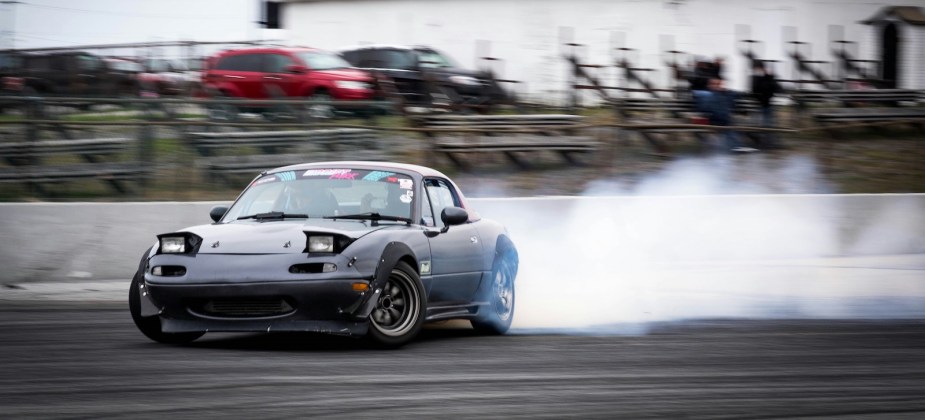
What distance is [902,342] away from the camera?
343 inches

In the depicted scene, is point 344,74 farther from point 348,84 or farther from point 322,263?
point 322,263

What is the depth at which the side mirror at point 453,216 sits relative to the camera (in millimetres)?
8656

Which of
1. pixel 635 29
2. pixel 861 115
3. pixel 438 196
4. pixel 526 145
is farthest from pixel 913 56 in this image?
pixel 438 196

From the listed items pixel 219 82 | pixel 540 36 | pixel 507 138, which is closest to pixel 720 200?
pixel 507 138

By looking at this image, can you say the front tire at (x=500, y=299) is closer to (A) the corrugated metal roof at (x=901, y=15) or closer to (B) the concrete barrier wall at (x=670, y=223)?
(B) the concrete barrier wall at (x=670, y=223)

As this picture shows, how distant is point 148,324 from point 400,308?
157 centimetres

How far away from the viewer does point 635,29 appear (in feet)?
104

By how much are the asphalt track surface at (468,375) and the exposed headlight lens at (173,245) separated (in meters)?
0.59

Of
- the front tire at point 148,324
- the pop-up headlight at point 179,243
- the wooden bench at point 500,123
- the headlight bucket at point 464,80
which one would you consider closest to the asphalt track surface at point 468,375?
the front tire at point 148,324

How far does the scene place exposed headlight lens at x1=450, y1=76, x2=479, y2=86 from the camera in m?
24.2

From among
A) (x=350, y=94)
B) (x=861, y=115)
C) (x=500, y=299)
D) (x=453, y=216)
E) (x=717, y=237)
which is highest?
(x=350, y=94)

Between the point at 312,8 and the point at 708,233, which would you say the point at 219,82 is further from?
the point at 312,8

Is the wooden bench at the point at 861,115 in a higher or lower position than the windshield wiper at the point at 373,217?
higher

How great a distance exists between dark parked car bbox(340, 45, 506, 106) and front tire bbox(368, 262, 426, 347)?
14.8m
